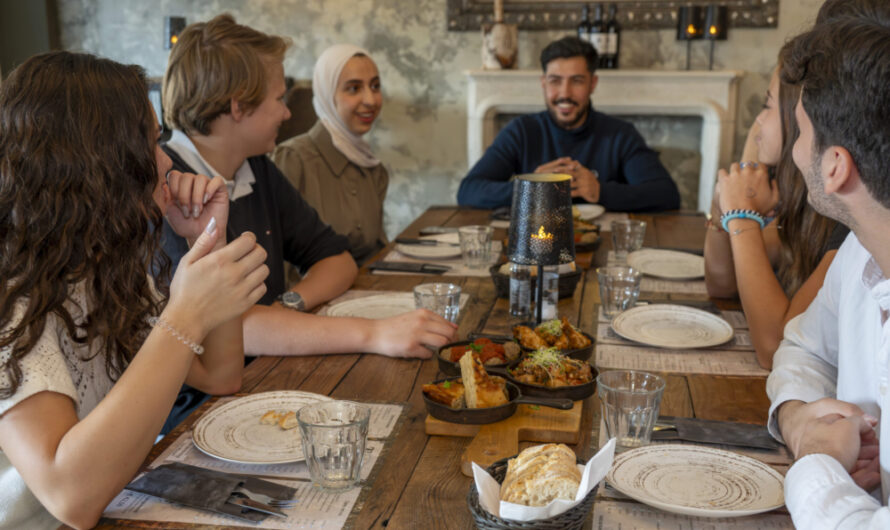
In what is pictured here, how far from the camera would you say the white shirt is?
36.0 inches

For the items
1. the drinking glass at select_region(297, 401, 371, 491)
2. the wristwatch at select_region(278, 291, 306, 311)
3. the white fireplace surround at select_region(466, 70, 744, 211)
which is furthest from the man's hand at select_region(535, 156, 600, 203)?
the drinking glass at select_region(297, 401, 371, 491)

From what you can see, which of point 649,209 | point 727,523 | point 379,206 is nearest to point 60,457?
point 727,523

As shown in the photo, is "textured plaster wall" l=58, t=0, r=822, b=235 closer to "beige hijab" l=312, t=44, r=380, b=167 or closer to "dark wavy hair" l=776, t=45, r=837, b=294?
"beige hijab" l=312, t=44, r=380, b=167

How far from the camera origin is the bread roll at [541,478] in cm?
94

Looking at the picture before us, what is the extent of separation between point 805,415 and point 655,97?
3.72 m

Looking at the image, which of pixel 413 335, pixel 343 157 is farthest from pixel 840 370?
pixel 343 157

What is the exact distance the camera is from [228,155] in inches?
87.4

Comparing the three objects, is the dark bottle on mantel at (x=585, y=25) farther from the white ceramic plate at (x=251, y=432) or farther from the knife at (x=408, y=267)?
the white ceramic plate at (x=251, y=432)

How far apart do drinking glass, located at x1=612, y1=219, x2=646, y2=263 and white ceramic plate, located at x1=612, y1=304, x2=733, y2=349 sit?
57 centimetres

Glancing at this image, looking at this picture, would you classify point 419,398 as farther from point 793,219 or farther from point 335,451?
point 793,219

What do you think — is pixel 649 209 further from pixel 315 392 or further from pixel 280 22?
pixel 280 22

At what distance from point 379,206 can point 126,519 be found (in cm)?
240

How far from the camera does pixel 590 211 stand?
314cm

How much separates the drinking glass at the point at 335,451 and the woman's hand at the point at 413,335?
47 centimetres
